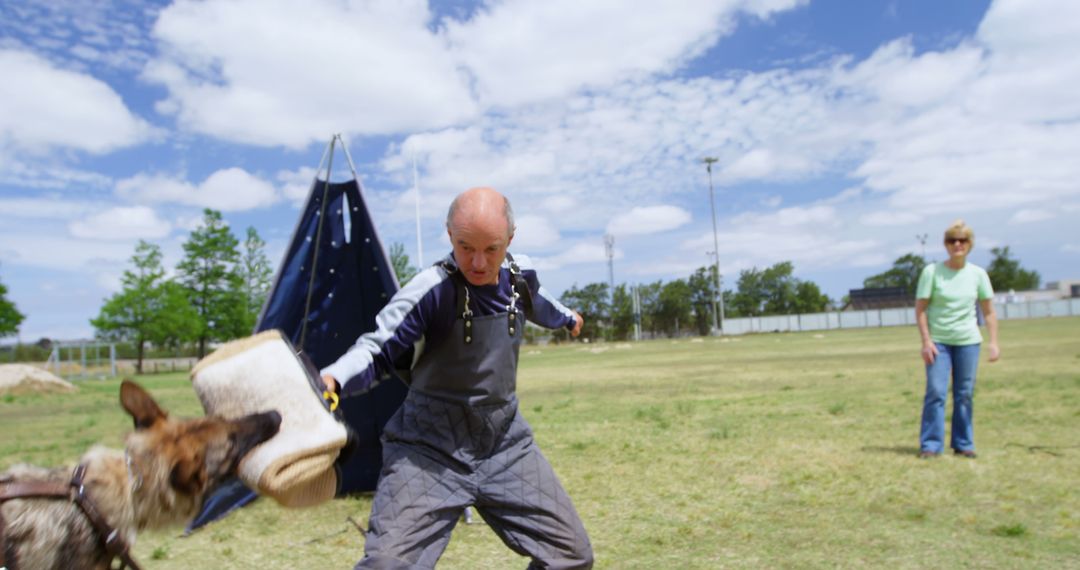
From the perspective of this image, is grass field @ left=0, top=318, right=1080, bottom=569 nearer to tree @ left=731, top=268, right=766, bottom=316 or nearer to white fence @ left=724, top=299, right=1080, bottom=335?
white fence @ left=724, top=299, right=1080, bottom=335

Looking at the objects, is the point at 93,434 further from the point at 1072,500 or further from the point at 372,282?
the point at 1072,500

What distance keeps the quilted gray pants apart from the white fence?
288 feet

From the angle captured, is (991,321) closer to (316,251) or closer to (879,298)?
(316,251)

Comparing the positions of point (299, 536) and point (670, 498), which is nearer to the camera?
point (299, 536)

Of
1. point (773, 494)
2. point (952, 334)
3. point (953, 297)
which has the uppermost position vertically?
point (953, 297)

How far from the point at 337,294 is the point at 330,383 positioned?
4.29 metres

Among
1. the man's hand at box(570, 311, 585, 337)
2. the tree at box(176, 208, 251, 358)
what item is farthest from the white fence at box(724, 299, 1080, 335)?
the man's hand at box(570, 311, 585, 337)

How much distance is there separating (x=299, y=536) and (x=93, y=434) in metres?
8.89

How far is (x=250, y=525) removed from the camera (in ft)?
20.7

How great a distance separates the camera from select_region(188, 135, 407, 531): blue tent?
6.63 meters

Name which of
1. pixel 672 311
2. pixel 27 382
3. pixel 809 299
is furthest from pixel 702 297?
pixel 27 382

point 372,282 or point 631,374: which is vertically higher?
point 372,282

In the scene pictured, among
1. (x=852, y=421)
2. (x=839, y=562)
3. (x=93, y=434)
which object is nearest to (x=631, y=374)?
(x=852, y=421)

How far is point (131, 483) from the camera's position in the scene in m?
2.74
